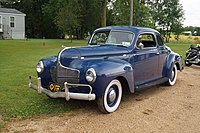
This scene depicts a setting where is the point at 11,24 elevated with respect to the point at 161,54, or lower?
elevated

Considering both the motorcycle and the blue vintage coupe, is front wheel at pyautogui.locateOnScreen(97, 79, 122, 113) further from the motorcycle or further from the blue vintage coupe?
the motorcycle

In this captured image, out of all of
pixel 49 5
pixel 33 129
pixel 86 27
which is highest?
pixel 49 5

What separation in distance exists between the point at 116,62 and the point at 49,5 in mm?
39676

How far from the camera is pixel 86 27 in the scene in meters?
45.3

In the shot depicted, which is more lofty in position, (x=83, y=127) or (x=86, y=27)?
(x=86, y=27)

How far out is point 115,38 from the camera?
6.55 meters

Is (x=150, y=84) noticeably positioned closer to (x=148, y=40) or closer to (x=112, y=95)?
(x=148, y=40)

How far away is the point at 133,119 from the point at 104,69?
1095 mm

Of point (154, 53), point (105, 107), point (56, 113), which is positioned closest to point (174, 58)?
Result: point (154, 53)

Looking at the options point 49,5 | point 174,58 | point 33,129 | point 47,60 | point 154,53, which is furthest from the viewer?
point 49,5

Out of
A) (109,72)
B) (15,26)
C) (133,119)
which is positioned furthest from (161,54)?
(15,26)

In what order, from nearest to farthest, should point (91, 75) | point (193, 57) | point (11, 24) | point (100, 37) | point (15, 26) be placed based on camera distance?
point (91, 75), point (100, 37), point (193, 57), point (11, 24), point (15, 26)

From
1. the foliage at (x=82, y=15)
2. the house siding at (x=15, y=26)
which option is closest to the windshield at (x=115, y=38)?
the foliage at (x=82, y=15)

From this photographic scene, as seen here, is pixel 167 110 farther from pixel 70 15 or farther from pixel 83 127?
pixel 70 15
